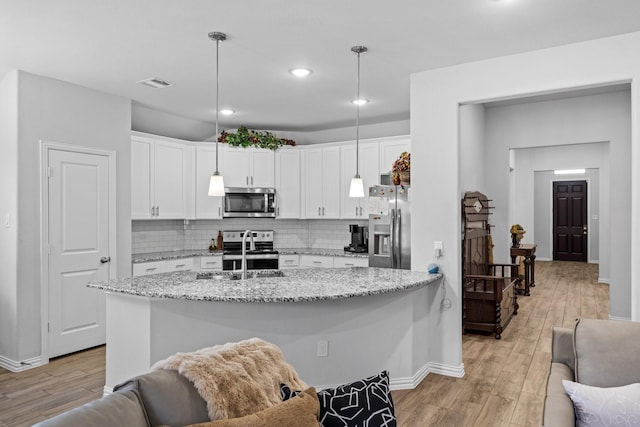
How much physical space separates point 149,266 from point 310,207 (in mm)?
2267

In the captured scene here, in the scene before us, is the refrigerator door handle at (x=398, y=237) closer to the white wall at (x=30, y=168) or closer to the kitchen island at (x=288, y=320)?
the kitchen island at (x=288, y=320)

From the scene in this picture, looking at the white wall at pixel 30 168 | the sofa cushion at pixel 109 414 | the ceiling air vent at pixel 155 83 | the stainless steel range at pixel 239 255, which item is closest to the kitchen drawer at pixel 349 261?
the stainless steel range at pixel 239 255

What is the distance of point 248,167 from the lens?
6.21m

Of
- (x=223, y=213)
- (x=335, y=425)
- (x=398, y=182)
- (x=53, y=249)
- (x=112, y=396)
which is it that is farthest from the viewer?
(x=223, y=213)

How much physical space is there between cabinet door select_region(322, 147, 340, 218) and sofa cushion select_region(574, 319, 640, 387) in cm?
423

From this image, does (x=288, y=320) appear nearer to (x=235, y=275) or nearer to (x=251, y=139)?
(x=235, y=275)

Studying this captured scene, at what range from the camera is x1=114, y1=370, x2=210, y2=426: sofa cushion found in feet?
4.44

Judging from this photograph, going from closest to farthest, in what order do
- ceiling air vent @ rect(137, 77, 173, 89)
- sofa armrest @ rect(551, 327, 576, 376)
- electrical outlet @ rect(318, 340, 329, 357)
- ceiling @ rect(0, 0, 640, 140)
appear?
sofa armrest @ rect(551, 327, 576, 376) → ceiling @ rect(0, 0, 640, 140) → electrical outlet @ rect(318, 340, 329, 357) → ceiling air vent @ rect(137, 77, 173, 89)

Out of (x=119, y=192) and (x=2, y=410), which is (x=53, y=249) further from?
(x=2, y=410)

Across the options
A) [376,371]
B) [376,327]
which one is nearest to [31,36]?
[376,327]

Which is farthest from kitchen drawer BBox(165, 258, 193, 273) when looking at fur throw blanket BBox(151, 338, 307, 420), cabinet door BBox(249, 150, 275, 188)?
fur throw blanket BBox(151, 338, 307, 420)

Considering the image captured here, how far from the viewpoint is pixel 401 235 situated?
4988 mm

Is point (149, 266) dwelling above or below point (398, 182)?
below

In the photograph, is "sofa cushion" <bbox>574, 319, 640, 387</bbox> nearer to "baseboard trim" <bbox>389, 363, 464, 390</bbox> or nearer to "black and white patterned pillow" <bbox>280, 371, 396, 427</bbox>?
"black and white patterned pillow" <bbox>280, 371, 396, 427</bbox>
